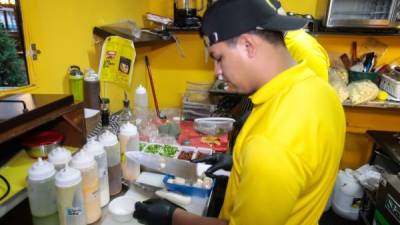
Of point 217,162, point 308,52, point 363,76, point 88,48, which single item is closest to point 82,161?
point 217,162

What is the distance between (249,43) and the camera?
75 cm

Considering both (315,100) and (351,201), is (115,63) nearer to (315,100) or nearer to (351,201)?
(315,100)

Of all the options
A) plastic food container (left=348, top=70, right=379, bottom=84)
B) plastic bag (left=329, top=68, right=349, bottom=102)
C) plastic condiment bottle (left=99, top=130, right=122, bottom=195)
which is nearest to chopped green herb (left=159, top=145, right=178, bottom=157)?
plastic condiment bottle (left=99, top=130, right=122, bottom=195)

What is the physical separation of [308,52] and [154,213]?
108 cm

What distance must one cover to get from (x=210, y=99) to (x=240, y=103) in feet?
0.79

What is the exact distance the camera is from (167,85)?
8.91 ft

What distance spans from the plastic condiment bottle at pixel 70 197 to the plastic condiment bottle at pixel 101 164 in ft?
0.40

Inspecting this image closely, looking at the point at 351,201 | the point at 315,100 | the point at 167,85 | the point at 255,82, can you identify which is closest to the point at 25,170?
the point at 255,82

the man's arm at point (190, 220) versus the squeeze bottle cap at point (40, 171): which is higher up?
the squeeze bottle cap at point (40, 171)

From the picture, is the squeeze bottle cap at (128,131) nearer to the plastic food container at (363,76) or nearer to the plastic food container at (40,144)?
the plastic food container at (40,144)

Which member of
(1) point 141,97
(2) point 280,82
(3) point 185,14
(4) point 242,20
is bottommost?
(1) point 141,97

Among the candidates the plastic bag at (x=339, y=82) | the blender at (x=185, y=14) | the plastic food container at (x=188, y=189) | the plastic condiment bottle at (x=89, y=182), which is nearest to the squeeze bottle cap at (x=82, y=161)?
the plastic condiment bottle at (x=89, y=182)

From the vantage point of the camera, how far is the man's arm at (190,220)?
908mm

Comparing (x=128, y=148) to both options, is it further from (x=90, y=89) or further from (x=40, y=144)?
(x=90, y=89)
